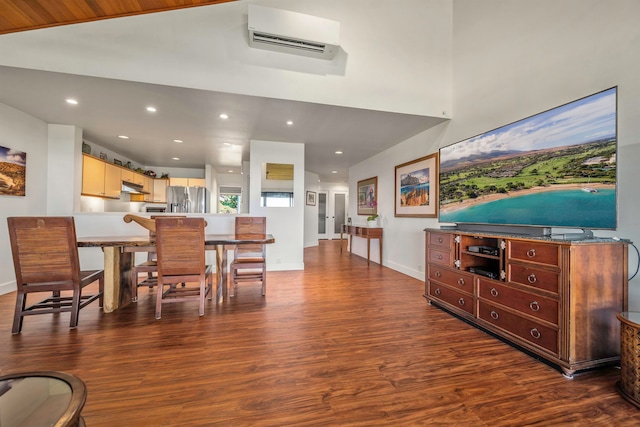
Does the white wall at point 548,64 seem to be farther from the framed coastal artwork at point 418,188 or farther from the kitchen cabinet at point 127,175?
the kitchen cabinet at point 127,175

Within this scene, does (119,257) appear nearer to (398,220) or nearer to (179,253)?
(179,253)

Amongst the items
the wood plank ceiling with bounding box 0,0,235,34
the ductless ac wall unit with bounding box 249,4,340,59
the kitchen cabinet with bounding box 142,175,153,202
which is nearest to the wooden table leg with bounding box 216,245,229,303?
the ductless ac wall unit with bounding box 249,4,340,59

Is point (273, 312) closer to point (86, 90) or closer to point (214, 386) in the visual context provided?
point (214, 386)

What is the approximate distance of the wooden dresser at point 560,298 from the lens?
5.46 ft

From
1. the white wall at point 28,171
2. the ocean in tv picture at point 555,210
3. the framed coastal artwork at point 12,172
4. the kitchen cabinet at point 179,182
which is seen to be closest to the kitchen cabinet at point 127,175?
the kitchen cabinet at point 179,182

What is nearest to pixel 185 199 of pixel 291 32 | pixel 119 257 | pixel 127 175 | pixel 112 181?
pixel 127 175

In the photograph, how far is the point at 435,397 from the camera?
4.83 ft

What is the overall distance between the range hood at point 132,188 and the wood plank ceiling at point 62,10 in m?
3.47

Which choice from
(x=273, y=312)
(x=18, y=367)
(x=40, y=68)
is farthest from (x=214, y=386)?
(x=40, y=68)

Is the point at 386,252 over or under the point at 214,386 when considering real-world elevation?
over

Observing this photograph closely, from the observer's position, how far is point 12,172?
3.33 metres

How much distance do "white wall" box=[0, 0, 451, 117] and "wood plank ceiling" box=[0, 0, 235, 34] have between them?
0.21 feet

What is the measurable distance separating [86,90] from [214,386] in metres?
3.41

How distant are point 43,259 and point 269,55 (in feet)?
10.0
